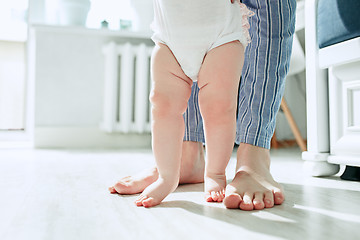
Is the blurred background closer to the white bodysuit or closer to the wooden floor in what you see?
the wooden floor

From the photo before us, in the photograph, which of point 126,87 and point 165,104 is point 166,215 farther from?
point 126,87

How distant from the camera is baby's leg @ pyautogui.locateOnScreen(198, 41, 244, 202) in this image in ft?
2.11

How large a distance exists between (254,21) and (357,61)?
324mm

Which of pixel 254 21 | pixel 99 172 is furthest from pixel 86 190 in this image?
pixel 254 21

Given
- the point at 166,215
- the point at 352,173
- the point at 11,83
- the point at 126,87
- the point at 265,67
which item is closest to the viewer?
the point at 166,215

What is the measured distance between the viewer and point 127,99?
211cm

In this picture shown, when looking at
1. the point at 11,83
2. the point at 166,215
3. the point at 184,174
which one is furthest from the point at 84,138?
the point at 166,215

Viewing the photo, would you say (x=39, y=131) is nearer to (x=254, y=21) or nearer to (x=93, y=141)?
(x=93, y=141)

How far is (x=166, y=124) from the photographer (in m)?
0.64

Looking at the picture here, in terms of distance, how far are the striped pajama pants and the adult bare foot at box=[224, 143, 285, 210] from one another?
3 cm

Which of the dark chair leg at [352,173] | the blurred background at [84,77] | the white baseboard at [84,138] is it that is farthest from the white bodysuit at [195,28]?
the white baseboard at [84,138]

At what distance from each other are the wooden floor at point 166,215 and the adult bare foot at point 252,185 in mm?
19

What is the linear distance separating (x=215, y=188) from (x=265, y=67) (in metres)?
0.34

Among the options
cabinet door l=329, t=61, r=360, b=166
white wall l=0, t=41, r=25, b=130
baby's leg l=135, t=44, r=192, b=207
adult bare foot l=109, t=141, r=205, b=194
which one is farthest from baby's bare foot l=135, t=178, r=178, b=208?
white wall l=0, t=41, r=25, b=130
